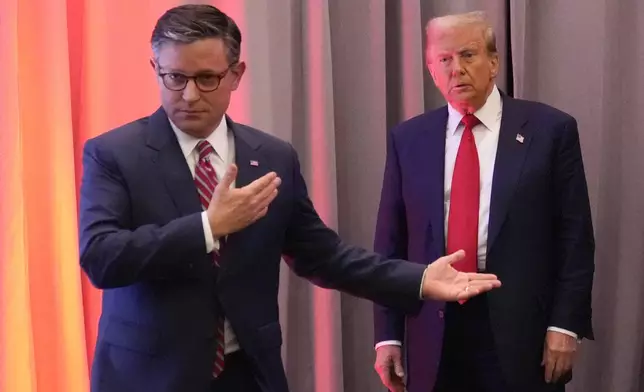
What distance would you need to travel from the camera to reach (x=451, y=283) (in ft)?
5.73

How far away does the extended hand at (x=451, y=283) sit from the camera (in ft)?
5.63

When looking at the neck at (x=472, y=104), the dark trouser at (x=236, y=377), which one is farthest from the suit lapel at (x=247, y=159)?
the neck at (x=472, y=104)

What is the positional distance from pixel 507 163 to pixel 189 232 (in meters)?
1.08

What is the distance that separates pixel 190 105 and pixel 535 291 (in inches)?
44.1

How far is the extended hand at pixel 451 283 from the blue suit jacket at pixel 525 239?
444 mm

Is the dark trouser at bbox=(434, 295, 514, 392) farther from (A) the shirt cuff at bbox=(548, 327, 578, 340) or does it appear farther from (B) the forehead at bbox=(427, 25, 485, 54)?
(B) the forehead at bbox=(427, 25, 485, 54)

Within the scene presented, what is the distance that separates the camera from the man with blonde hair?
2.17 m

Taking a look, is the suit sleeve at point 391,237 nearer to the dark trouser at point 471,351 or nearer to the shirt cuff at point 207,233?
the dark trouser at point 471,351

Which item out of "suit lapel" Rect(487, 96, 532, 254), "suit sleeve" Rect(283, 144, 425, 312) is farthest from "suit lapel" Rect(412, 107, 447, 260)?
"suit sleeve" Rect(283, 144, 425, 312)

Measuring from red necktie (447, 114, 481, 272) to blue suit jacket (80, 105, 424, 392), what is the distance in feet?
2.26

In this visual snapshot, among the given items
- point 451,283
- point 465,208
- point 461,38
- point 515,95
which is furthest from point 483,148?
point 515,95

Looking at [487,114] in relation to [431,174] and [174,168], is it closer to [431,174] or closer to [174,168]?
[431,174]

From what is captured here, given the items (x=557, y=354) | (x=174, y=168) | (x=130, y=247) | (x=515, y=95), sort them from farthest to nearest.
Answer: (x=515, y=95), (x=557, y=354), (x=174, y=168), (x=130, y=247)

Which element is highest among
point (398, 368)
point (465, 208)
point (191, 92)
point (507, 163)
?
point (191, 92)
